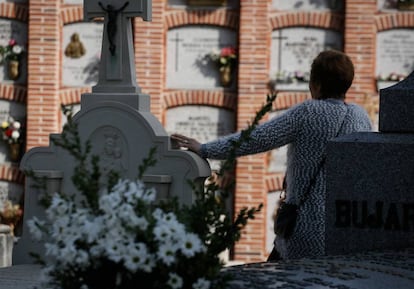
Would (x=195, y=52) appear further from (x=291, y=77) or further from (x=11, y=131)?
(x=11, y=131)

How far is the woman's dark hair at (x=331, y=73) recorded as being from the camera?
5531mm

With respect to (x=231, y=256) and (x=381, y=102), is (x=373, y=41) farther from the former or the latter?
(x=381, y=102)

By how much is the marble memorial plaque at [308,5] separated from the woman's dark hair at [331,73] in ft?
25.9

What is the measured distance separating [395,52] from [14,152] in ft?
14.0

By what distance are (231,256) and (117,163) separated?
149 inches

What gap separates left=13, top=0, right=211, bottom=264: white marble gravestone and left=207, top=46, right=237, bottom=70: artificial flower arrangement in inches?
135

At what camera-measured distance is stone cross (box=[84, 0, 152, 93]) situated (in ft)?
32.2

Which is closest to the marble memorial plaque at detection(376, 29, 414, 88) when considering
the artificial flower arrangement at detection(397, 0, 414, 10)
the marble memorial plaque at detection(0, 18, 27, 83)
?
the artificial flower arrangement at detection(397, 0, 414, 10)

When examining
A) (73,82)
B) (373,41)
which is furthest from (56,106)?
(373,41)

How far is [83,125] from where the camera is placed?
9.82 meters

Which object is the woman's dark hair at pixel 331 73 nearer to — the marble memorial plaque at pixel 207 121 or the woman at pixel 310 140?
the woman at pixel 310 140

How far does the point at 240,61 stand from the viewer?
13375 millimetres

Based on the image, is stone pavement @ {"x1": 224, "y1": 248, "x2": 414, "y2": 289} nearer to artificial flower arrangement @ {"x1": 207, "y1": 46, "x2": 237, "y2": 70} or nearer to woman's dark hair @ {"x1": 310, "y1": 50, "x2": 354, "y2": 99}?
woman's dark hair @ {"x1": 310, "y1": 50, "x2": 354, "y2": 99}


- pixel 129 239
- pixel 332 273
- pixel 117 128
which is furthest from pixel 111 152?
pixel 129 239
